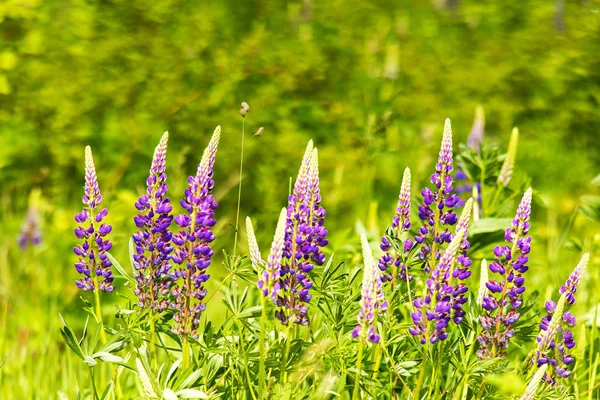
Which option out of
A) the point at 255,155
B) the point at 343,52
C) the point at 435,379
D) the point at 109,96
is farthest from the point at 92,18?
the point at 435,379

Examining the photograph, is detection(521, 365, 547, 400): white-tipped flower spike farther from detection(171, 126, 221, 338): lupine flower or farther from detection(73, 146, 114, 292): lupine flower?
detection(73, 146, 114, 292): lupine flower

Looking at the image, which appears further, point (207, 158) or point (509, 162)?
point (509, 162)

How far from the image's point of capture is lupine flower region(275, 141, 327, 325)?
2094 mm

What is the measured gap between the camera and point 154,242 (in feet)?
7.09

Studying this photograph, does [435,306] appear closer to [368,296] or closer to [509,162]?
[368,296]

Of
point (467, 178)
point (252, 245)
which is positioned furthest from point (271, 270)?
point (467, 178)

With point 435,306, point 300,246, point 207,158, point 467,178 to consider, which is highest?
point 207,158

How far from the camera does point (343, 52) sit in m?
6.03

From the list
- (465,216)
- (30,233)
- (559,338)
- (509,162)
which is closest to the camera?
(465,216)

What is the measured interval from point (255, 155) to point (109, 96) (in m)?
1.06

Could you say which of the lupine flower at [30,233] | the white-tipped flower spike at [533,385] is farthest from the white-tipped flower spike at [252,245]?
the lupine flower at [30,233]

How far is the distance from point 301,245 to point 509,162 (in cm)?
144

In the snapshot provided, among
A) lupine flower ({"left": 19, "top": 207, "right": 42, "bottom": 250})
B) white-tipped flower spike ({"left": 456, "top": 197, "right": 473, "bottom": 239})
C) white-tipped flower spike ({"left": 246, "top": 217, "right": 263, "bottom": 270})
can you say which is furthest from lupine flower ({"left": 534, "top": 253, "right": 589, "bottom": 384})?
lupine flower ({"left": 19, "top": 207, "right": 42, "bottom": 250})

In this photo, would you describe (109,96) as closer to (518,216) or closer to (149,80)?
(149,80)
